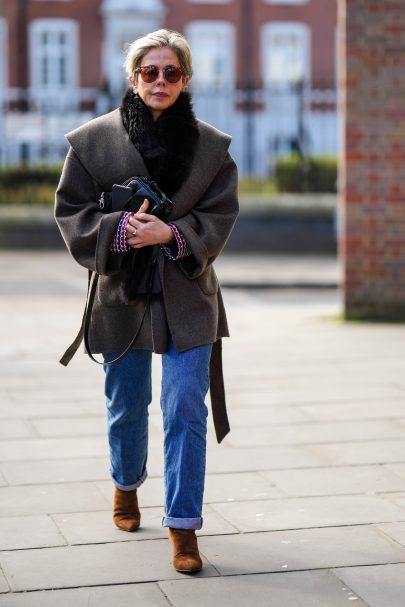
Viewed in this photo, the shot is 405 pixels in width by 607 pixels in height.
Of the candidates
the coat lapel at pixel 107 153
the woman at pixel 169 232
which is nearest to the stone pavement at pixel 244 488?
the woman at pixel 169 232

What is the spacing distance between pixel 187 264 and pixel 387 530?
1248 mm

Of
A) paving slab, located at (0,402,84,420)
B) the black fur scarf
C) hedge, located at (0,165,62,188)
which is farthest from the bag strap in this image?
hedge, located at (0,165,62,188)

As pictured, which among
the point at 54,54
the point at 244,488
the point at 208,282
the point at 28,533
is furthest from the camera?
the point at 54,54

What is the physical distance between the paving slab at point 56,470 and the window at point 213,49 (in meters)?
31.2

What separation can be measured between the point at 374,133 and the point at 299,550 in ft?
22.9

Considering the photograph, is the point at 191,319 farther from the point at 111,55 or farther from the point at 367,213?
the point at 111,55

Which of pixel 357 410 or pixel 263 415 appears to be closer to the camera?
pixel 263 415

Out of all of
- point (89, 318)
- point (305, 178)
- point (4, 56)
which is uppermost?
point (4, 56)

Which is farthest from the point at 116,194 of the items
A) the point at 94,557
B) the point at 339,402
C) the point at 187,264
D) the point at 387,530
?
the point at 339,402

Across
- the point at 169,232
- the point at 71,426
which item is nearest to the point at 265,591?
the point at 169,232

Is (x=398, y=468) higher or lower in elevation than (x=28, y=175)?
lower

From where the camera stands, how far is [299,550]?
4496 millimetres

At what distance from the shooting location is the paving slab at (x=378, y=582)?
12.9 feet

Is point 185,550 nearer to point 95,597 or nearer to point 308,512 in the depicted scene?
point 95,597
